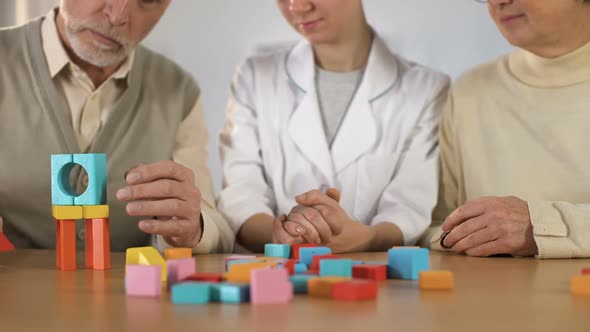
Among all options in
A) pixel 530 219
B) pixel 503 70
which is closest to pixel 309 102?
pixel 503 70

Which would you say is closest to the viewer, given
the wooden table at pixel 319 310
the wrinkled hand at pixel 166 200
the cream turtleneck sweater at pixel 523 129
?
the wooden table at pixel 319 310

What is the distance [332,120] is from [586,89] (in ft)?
2.21

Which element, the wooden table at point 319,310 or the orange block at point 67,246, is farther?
the orange block at point 67,246

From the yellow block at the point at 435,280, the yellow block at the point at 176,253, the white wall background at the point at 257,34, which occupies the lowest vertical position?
the yellow block at the point at 176,253

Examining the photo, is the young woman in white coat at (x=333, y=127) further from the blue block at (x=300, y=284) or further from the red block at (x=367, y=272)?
the blue block at (x=300, y=284)

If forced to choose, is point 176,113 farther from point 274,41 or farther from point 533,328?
point 533,328

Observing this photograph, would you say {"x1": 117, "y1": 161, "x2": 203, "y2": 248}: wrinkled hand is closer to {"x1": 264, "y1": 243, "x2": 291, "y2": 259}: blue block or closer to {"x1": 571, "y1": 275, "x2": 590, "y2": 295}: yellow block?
{"x1": 264, "y1": 243, "x2": 291, "y2": 259}: blue block

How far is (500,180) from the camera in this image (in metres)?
1.94

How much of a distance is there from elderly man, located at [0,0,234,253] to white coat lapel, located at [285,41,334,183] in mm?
272

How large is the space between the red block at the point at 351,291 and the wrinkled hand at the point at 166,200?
1.90 feet

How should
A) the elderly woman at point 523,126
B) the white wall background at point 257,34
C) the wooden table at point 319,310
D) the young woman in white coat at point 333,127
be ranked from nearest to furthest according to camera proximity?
the wooden table at point 319,310
the elderly woman at point 523,126
the young woman in white coat at point 333,127
the white wall background at point 257,34

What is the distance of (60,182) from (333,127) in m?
1.06

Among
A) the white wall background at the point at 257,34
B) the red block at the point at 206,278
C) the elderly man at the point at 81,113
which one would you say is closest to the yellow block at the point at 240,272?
the red block at the point at 206,278

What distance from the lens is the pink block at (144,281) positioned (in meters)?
0.98
